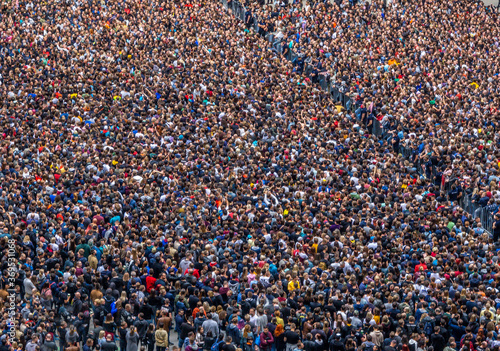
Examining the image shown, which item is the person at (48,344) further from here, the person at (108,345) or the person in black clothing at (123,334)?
the person in black clothing at (123,334)

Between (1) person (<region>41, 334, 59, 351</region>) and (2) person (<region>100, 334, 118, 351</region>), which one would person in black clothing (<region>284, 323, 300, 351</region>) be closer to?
(2) person (<region>100, 334, 118, 351</region>)

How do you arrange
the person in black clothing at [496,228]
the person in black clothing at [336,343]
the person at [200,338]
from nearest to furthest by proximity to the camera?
the person at [200,338] → the person in black clothing at [336,343] → the person in black clothing at [496,228]

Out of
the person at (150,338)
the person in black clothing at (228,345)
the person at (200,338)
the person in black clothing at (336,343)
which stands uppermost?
the person in black clothing at (336,343)

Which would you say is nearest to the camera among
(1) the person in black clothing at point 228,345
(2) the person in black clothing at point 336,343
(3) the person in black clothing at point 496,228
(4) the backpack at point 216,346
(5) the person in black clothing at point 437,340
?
(1) the person in black clothing at point 228,345

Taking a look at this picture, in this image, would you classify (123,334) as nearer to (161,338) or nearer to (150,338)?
(150,338)

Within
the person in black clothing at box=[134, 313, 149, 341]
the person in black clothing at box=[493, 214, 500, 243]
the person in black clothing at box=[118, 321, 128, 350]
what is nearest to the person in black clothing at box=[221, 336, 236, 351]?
the person in black clothing at box=[134, 313, 149, 341]

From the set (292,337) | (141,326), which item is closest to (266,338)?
(292,337)

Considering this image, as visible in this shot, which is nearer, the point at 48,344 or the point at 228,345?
the point at 228,345

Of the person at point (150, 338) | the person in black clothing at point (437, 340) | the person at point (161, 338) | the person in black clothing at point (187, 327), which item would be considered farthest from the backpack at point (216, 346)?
the person in black clothing at point (437, 340)

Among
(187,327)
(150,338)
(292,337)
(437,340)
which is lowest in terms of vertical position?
(150,338)

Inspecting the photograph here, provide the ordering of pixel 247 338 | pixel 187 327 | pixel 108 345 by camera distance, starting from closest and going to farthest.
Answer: pixel 108 345 < pixel 247 338 < pixel 187 327
